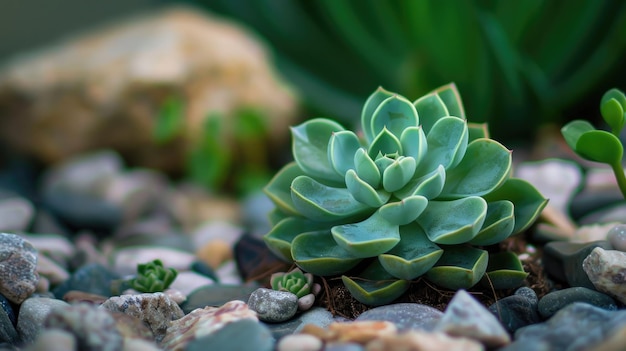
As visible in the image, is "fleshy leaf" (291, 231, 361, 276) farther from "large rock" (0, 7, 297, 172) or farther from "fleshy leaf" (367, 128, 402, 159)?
"large rock" (0, 7, 297, 172)

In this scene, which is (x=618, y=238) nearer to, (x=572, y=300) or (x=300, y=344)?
(x=572, y=300)

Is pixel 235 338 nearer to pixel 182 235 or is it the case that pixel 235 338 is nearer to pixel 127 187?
pixel 182 235

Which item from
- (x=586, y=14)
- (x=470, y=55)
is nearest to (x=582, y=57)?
(x=586, y=14)

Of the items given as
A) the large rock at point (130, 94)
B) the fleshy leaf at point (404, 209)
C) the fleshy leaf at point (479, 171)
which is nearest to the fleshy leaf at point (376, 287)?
the fleshy leaf at point (404, 209)

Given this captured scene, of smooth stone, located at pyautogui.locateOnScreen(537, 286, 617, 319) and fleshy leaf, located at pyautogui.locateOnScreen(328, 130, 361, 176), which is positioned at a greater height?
fleshy leaf, located at pyautogui.locateOnScreen(328, 130, 361, 176)

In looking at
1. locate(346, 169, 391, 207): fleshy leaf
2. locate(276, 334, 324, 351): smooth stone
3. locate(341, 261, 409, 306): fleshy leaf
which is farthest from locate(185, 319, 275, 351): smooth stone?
locate(346, 169, 391, 207): fleshy leaf

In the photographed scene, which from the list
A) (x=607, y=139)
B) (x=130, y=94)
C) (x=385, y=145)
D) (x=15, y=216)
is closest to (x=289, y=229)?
(x=385, y=145)
